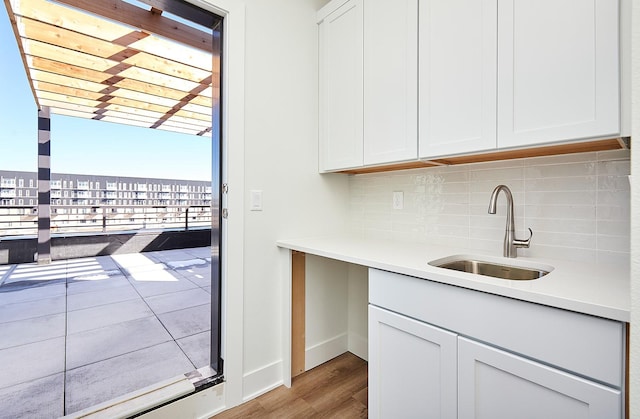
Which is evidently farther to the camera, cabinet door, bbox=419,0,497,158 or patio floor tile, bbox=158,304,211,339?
patio floor tile, bbox=158,304,211,339

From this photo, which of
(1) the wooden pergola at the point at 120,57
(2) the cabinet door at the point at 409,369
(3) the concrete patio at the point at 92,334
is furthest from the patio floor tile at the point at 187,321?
(2) the cabinet door at the point at 409,369

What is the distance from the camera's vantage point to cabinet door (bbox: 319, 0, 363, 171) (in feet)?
5.72

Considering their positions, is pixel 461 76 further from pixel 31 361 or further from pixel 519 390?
pixel 31 361

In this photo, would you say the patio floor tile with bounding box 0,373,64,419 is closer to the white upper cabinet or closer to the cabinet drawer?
the cabinet drawer

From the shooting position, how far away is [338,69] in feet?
6.09

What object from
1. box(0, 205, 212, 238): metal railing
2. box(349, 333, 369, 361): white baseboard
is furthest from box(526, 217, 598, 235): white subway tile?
box(0, 205, 212, 238): metal railing

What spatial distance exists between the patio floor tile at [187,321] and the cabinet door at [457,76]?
226 centimetres

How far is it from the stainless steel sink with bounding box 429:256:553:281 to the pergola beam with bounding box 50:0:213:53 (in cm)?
206

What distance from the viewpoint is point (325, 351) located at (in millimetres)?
2045

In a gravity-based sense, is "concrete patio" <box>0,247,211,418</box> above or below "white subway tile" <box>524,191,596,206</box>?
below

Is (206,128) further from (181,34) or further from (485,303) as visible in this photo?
(485,303)

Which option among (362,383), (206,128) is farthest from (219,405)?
(206,128)

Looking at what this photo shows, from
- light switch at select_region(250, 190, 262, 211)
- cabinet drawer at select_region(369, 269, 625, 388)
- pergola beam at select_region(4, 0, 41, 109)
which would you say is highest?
pergola beam at select_region(4, 0, 41, 109)

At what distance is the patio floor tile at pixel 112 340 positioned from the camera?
6.87 ft
